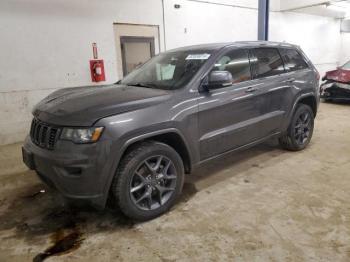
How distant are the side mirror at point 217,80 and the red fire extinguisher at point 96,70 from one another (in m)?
3.66

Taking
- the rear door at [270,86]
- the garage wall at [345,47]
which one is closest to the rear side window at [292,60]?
the rear door at [270,86]

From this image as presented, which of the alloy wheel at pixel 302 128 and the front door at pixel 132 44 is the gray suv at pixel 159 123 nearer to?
the alloy wheel at pixel 302 128

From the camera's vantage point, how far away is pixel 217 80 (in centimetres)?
266

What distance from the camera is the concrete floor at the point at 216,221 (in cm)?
208

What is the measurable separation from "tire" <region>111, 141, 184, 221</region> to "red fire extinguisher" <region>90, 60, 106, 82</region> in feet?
12.7

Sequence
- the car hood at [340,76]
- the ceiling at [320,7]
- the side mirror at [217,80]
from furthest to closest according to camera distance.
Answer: the ceiling at [320,7], the car hood at [340,76], the side mirror at [217,80]

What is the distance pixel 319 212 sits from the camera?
2504 millimetres

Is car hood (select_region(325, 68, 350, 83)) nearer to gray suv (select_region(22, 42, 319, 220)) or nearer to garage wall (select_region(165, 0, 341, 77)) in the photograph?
garage wall (select_region(165, 0, 341, 77))

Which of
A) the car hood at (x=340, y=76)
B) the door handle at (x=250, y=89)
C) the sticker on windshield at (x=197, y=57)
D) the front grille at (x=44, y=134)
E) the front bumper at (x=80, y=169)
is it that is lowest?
the front bumper at (x=80, y=169)

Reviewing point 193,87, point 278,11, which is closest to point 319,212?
point 193,87

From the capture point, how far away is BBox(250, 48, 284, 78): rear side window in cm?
333

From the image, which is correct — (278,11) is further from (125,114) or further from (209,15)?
(125,114)

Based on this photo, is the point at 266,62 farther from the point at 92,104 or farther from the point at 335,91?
the point at 335,91

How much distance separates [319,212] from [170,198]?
4.36ft
